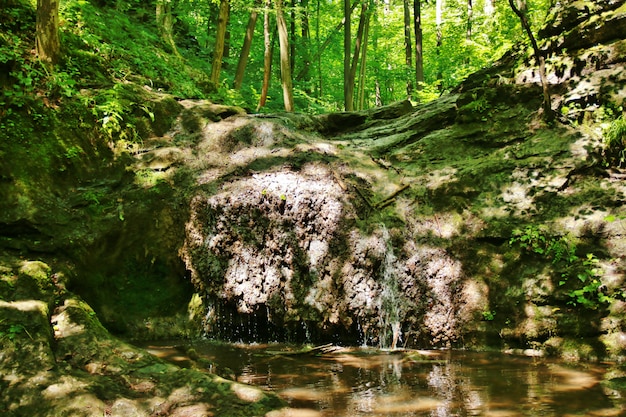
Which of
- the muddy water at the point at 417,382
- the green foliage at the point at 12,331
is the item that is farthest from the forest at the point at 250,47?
the muddy water at the point at 417,382

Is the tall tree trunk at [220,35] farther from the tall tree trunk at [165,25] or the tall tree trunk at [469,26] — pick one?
the tall tree trunk at [469,26]

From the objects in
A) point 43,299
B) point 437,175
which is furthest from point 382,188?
point 43,299

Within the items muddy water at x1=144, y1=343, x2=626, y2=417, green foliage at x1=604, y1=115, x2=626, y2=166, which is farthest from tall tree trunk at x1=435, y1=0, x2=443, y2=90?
muddy water at x1=144, y1=343, x2=626, y2=417

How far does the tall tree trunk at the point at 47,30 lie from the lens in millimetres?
6648

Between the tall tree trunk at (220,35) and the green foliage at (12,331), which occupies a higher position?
the tall tree trunk at (220,35)

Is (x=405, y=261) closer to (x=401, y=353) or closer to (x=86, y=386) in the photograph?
(x=401, y=353)

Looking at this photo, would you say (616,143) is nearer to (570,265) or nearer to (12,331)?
(570,265)

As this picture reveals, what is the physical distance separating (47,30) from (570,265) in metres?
8.17

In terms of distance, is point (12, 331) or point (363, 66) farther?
point (363, 66)

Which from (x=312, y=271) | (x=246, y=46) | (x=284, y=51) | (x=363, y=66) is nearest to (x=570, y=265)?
(x=312, y=271)

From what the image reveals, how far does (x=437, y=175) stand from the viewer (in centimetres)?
748

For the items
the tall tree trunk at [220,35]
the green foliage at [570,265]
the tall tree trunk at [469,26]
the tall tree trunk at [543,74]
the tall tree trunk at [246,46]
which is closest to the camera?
the green foliage at [570,265]

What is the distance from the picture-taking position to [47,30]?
683 centimetres

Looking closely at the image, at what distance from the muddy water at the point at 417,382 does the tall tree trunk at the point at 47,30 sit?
4.81 metres
